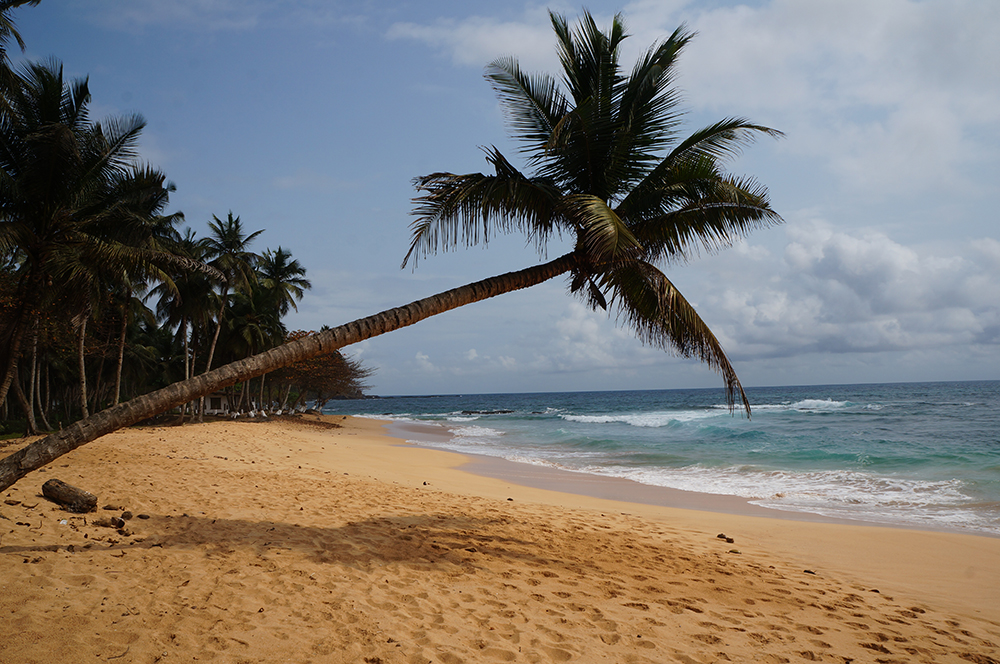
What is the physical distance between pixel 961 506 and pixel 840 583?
6.29 meters

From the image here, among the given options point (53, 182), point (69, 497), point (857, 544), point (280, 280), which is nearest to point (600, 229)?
point (857, 544)

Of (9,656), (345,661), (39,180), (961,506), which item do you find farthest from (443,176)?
(961,506)

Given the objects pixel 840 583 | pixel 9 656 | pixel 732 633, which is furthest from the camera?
pixel 840 583

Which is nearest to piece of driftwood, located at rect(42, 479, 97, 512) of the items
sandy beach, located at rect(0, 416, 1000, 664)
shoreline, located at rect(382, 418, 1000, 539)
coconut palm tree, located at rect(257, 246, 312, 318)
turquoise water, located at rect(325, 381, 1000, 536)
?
sandy beach, located at rect(0, 416, 1000, 664)

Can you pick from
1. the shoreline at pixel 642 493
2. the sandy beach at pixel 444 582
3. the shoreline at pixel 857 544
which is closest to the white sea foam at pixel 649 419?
the shoreline at pixel 642 493

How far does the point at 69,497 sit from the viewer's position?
5.68m

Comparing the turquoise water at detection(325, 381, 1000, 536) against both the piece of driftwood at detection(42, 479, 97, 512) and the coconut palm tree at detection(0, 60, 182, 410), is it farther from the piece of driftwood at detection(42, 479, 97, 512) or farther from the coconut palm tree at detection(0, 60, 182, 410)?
the coconut palm tree at detection(0, 60, 182, 410)

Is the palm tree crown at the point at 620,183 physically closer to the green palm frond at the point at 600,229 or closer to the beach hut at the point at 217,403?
the green palm frond at the point at 600,229

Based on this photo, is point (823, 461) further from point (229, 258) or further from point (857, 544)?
point (229, 258)

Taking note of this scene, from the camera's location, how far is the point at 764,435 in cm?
2338

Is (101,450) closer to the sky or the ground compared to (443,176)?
closer to the ground

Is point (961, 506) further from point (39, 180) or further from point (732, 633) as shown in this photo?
point (39, 180)

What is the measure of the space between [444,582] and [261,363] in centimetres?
238

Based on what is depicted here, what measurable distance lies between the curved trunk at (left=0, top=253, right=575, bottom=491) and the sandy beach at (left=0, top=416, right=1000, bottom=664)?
0.89m
